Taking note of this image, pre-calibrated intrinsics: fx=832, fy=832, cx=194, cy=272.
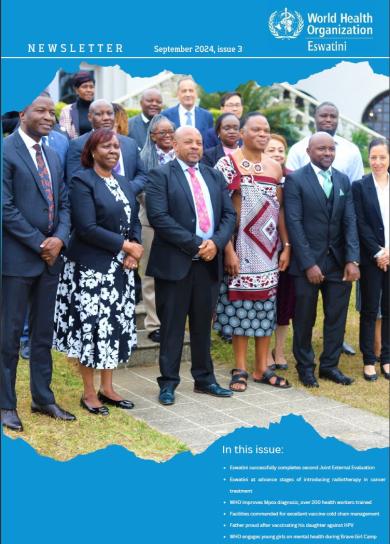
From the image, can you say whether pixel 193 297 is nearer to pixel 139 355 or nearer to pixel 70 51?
pixel 139 355

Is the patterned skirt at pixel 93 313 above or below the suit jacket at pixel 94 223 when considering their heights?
below

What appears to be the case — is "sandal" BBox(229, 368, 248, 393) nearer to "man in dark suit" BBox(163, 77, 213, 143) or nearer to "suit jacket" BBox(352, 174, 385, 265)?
"suit jacket" BBox(352, 174, 385, 265)

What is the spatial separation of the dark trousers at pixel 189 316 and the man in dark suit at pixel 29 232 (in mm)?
926

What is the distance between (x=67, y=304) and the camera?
5863mm

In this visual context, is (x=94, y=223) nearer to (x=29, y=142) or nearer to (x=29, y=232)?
(x=29, y=232)

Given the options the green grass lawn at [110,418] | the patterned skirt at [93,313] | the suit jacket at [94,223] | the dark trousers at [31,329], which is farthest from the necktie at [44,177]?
the green grass lawn at [110,418]

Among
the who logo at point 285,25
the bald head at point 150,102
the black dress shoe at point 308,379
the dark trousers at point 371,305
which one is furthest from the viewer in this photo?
the bald head at point 150,102

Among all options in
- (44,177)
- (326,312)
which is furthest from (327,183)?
(44,177)

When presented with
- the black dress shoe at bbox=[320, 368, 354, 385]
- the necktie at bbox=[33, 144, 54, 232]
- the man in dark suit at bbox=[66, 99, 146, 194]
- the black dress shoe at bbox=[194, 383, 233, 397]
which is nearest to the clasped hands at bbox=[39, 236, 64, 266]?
the necktie at bbox=[33, 144, 54, 232]

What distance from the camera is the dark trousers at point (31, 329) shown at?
531cm

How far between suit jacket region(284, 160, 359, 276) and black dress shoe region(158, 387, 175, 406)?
4.54ft

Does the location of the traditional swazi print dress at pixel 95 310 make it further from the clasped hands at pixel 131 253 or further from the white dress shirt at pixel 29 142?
the white dress shirt at pixel 29 142

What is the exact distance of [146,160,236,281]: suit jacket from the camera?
234 inches

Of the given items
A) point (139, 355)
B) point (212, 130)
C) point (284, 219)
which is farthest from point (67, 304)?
point (212, 130)
